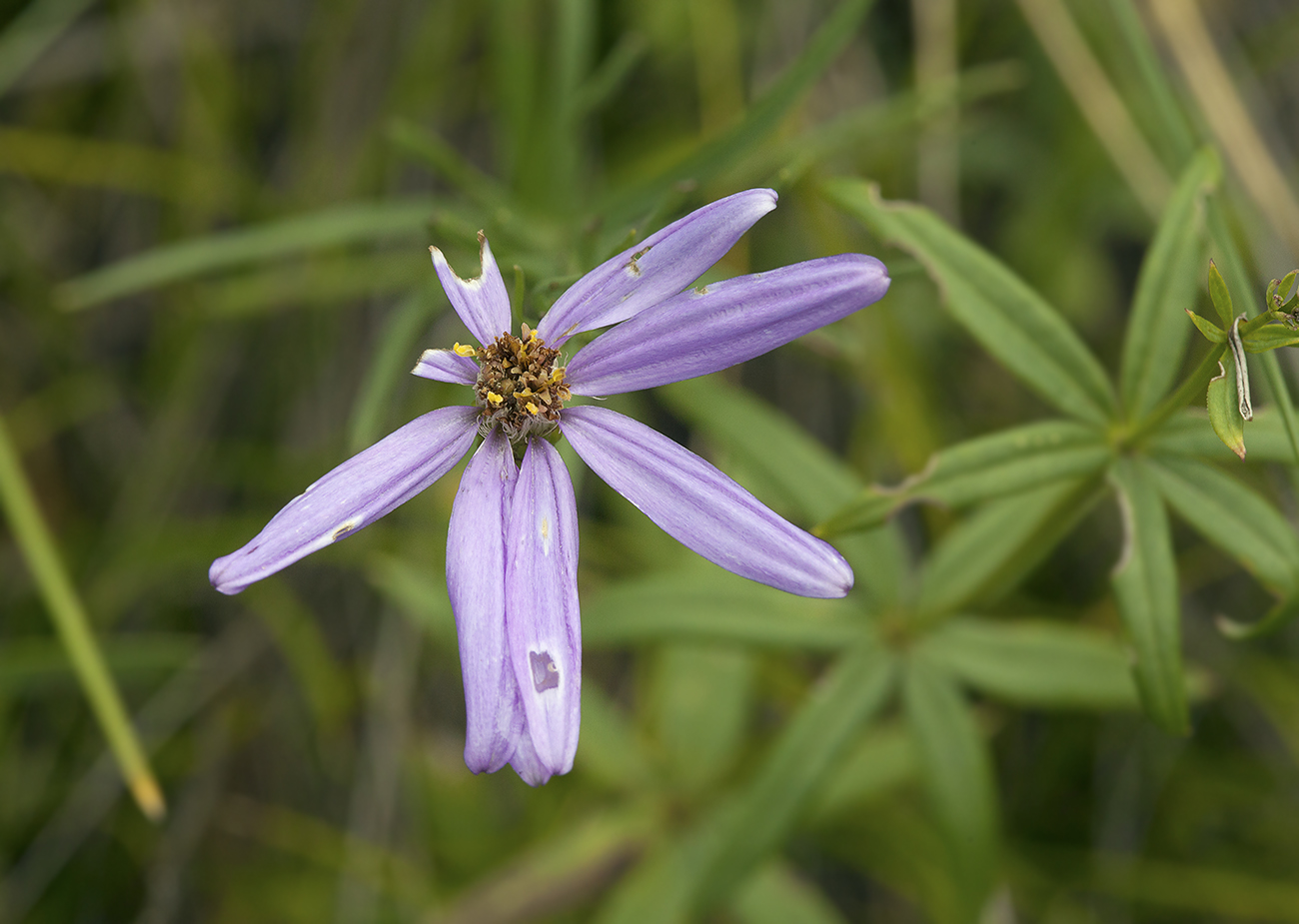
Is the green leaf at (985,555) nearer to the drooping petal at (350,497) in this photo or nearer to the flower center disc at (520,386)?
the flower center disc at (520,386)

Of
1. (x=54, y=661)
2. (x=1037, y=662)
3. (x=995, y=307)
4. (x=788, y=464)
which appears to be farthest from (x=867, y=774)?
(x=54, y=661)

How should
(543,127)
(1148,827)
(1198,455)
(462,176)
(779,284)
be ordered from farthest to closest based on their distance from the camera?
1. (1148,827)
2. (543,127)
3. (462,176)
4. (1198,455)
5. (779,284)

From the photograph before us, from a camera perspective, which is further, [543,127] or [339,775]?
[339,775]

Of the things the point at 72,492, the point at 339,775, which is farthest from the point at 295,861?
the point at 72,492

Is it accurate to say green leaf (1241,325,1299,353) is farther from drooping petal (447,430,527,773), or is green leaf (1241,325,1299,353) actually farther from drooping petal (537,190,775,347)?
drooping petal (447,430,527,773)

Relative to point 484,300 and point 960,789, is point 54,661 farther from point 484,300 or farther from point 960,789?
point 960,789

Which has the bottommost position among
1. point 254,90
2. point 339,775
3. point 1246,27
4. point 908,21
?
point 339,775

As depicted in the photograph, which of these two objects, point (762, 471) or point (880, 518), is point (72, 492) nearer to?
point (762, 471)
